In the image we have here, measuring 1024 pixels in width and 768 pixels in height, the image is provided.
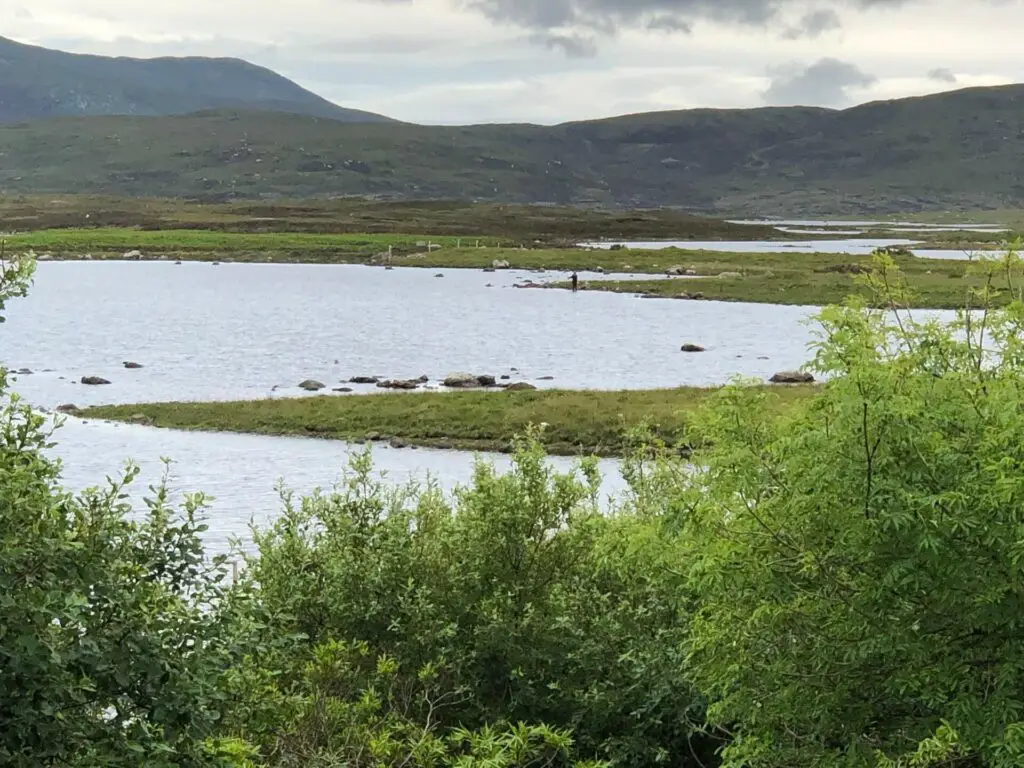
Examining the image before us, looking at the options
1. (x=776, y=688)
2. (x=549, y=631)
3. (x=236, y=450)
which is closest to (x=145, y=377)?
(x=236, y=450)

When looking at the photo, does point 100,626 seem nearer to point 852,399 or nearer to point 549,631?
point 852,399

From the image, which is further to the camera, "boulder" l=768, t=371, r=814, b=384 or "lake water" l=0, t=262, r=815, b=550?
"boulder" l=768, t=371, r=814, b=384

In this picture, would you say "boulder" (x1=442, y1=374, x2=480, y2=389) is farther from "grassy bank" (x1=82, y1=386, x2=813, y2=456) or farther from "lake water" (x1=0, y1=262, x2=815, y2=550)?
"grassy bank" (x1=82, y1=386, x2=813, y2=456)

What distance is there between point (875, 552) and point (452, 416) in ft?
146

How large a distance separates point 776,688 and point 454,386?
5370 centimetres

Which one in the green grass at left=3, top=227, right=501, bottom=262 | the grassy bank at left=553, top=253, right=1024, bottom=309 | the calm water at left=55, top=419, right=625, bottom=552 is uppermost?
the green grass at left=3, top=227, right=501, bottom=262

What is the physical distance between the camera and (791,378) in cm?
6650

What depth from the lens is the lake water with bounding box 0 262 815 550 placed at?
47.8 metres

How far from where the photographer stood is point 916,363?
12.6 m

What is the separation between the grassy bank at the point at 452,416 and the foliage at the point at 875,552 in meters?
37.2


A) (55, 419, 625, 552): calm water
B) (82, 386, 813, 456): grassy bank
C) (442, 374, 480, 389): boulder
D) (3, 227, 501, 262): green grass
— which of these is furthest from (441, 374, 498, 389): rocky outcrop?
(3, 227, 501, 262): green grass

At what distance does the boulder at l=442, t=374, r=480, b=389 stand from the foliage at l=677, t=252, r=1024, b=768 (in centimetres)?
5282

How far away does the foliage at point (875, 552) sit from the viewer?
36.2 feet

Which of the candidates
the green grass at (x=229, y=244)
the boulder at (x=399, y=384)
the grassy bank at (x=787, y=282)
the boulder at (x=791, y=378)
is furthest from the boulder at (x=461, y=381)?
the green grass at (x=229, y=244)
